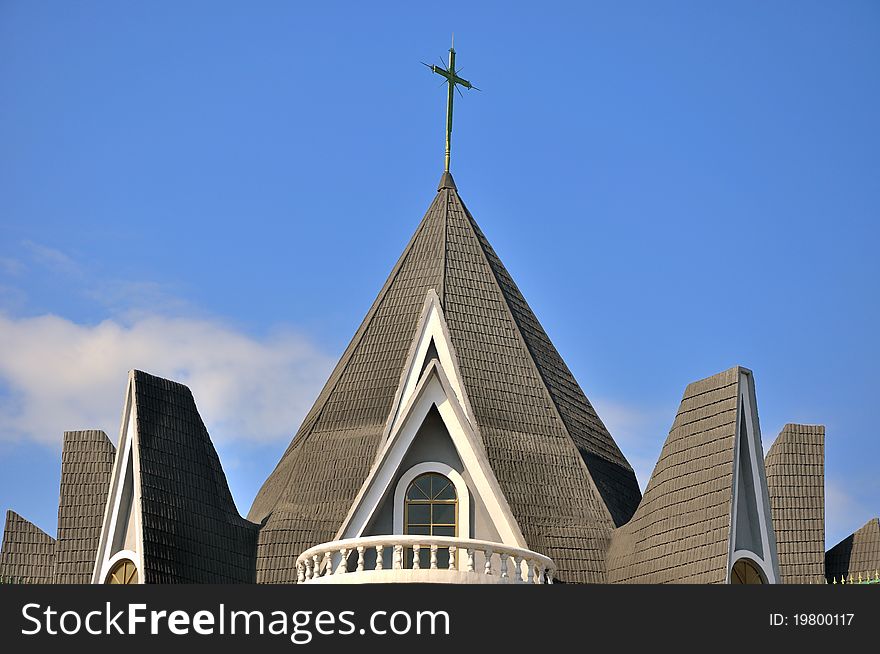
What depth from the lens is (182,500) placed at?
104 feet

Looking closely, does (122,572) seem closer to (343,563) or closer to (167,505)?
(167,505)

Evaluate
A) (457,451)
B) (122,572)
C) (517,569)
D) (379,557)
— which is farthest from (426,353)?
(122,572)

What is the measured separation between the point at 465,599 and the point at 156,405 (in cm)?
1076

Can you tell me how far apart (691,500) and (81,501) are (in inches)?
442

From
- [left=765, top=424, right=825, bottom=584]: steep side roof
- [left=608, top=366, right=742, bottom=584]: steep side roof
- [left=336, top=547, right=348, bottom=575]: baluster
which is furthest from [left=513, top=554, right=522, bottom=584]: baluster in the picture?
[left=765, top=424, right=825, bottom=584]: steep side roof

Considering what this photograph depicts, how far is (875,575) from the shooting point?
3158 cm

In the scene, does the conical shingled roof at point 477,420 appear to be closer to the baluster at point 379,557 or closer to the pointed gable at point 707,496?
the pointed gable at point 707,496

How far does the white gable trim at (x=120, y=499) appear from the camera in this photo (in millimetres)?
31688

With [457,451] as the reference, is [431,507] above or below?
below

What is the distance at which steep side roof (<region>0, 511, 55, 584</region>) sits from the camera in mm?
33906

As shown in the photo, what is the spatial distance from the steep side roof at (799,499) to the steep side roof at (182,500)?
936 centimetres

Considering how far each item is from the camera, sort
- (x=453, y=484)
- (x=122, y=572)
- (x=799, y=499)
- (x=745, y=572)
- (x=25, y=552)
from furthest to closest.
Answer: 1. (x=25, y=552)
2. (x=453, y=484)
3. (x=799, y=499)
4. (x=122, y=572)
5. (x=745, y=572)

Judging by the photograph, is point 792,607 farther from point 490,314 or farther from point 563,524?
point 490,314

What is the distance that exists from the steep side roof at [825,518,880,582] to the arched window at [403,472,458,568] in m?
6.76
